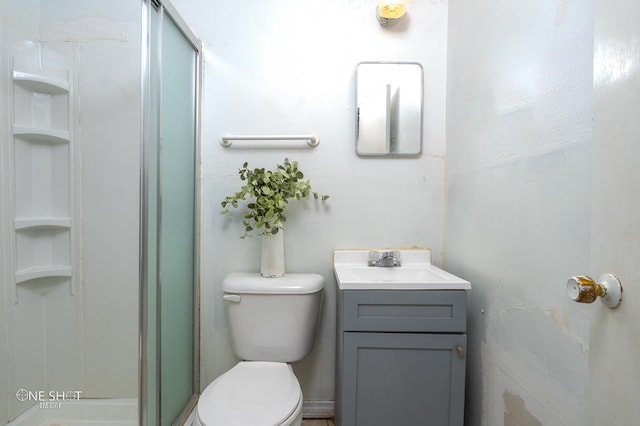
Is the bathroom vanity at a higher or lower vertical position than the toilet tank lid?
lower

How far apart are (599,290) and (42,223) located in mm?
1918

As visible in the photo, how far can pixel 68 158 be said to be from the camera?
1.38m

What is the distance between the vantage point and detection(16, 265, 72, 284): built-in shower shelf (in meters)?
1.30

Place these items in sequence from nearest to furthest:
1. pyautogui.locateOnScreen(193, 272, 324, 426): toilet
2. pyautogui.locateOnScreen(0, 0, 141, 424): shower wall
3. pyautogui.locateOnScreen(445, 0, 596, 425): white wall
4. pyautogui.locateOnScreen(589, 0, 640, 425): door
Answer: pyautogui.locateOnScreen(589, 0, 640, 425): door
pyautogui.locateOnScreen(445, 0, 596, 425): white wall
pyautogui.locateOnScreen(193, 272, 324, 426): toilet
pyautogui.locateOnScreen(0, 0, 141, 424): shower wall

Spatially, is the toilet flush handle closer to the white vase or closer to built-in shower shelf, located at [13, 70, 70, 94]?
the white vase

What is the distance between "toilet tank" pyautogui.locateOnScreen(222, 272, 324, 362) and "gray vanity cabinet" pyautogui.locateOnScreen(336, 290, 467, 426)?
267mm

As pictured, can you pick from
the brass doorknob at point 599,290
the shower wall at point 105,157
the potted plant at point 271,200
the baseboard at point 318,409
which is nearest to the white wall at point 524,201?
the brass doorknob at point 599,290

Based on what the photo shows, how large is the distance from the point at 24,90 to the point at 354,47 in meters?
1.52

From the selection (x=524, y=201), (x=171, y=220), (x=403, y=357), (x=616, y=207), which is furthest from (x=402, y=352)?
(x=171, y=220)

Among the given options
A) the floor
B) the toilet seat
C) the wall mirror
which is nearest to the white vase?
the toilet seat

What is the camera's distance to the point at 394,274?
1340 millimetres

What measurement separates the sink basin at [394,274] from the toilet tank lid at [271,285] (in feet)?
0.42

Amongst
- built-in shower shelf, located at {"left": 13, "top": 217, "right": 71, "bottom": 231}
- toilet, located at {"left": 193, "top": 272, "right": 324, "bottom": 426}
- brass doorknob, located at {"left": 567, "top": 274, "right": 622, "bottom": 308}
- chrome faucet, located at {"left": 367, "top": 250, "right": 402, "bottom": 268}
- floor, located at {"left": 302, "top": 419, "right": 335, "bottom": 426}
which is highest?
built-in shower shelf, located at {"left": 13, "top": 217, "right": 71, "bottom": 231}

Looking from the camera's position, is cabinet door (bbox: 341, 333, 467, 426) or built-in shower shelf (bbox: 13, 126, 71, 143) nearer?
cabinet door (bbox: 341, 333, 467, 426)
